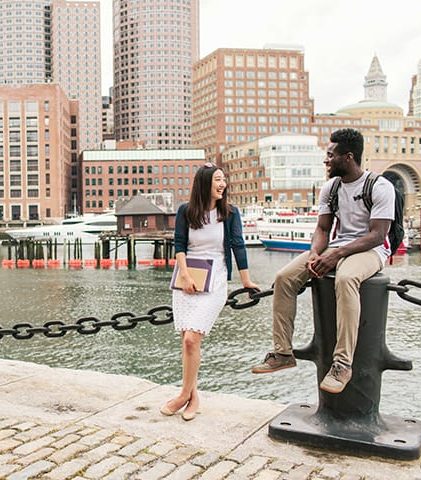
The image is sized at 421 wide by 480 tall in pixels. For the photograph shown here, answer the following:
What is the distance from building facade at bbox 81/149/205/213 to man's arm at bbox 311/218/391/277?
5174 inches

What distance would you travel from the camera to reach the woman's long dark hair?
5.08 meters

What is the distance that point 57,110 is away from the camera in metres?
134

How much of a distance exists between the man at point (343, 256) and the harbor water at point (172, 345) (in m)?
3.85

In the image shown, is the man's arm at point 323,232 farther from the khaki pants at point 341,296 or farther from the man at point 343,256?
the khaki pants at point 341,296

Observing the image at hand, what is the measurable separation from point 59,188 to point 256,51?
6683cm

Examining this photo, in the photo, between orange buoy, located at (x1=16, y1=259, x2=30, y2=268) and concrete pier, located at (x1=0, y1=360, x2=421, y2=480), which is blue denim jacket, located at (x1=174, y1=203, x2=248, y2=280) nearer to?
concrete pier, located at (x1=0, y1=360, x2=421, y2=480)

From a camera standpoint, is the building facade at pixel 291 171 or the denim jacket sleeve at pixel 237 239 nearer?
the denim jacket sleeve at pixel 237 239

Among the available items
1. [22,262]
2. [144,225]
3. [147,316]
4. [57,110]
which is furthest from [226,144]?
[147,316]

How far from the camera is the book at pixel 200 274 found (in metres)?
5.00

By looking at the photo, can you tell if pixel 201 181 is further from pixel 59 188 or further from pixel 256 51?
pixel 256 51

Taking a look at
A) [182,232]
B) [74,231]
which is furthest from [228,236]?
[74,231]

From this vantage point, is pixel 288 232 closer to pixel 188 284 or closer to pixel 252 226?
pixel 252 226

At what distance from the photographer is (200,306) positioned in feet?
16.4

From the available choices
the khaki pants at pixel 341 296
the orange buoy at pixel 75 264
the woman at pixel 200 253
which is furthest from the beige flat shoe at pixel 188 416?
the orange buoy at pixel 75 264
